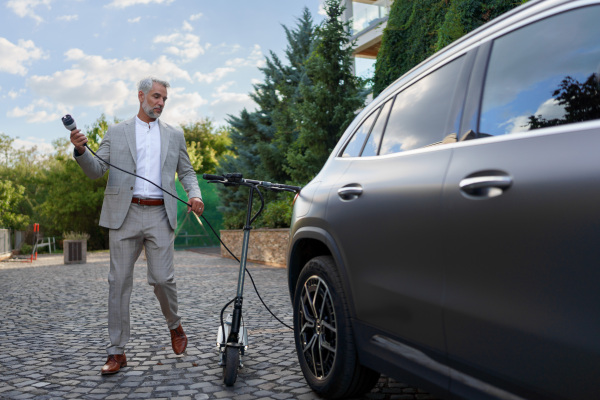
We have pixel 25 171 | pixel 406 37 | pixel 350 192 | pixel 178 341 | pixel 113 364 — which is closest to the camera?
pixel 350 192

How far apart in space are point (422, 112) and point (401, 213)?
0.56m

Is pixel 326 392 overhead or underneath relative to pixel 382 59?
underneath

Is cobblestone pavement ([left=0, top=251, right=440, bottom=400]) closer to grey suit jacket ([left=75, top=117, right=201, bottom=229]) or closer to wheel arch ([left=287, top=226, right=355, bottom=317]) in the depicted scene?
wheel arch ([left=287, top=226, right=355, bottom=317])

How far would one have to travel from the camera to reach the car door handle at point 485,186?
6.20 ft

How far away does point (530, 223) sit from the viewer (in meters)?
1.75

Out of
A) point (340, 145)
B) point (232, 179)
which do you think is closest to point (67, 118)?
point (232, 179)

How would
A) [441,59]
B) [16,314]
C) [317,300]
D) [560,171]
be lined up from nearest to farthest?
[560,171], [441,59], [317,300], [16,314]

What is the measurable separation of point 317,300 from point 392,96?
49.8 inches

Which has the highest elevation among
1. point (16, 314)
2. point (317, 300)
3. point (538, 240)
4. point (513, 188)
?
point (513, 188)

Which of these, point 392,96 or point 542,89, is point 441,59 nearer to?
point 392,96

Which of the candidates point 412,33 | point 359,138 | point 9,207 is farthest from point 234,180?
point 9,207

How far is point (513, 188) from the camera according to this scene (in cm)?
184

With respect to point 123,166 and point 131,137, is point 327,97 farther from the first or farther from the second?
point 123,166

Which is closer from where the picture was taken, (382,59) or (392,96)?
(392,96)
